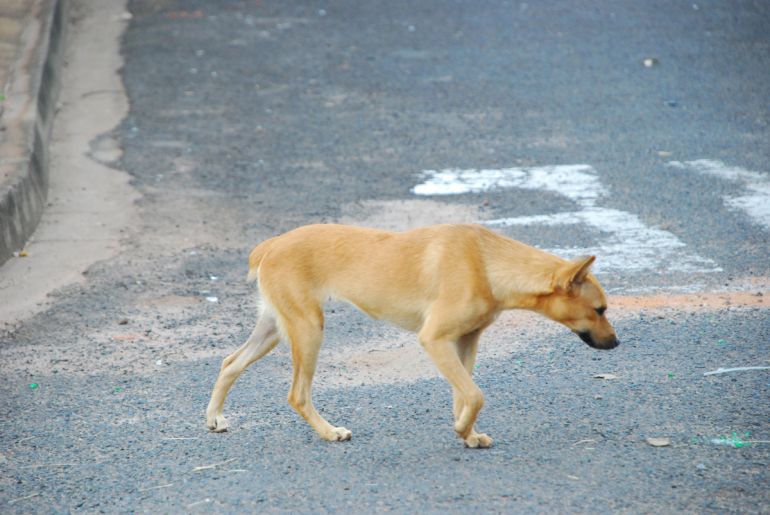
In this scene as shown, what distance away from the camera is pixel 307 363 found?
5.70 meters

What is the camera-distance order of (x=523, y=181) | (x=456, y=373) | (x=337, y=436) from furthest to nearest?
(x=523, y=181), (x=337, y=436), (x=456, y=373)

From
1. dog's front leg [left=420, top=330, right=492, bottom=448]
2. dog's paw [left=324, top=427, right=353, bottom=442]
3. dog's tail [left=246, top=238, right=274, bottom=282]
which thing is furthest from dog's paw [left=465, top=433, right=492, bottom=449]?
dog's tail [left=246, top=238, right=274, bottom=282]

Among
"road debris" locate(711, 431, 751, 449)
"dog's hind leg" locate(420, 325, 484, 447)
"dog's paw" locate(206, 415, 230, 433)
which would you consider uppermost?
"dog's hind leg" locate(420, 325, 484, 447)

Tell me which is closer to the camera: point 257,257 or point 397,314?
point 397,314

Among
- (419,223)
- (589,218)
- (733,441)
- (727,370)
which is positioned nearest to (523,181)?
(589,218)

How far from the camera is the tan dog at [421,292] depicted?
5469 millimetres

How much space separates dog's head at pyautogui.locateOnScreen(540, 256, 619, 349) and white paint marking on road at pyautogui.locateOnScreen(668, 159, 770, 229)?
4096 millimetres

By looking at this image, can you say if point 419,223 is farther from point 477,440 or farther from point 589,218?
point 477,440

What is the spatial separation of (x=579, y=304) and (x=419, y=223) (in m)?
4.10

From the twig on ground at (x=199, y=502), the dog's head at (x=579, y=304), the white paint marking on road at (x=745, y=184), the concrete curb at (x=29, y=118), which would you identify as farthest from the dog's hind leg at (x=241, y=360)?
the white paint marking on road at (x=745, y=184)

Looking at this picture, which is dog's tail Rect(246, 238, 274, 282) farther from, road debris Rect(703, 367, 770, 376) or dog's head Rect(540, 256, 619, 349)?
road debris Rect(703, 367, 770, 376)

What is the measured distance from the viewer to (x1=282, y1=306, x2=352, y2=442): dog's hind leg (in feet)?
18.7

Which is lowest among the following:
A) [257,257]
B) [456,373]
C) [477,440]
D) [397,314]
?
[477,440]

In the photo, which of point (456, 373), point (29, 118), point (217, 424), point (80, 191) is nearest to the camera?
point (456, 373)
